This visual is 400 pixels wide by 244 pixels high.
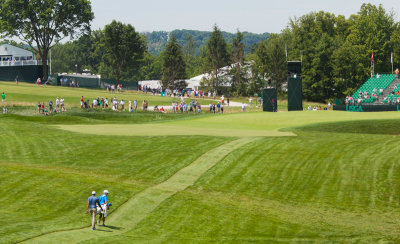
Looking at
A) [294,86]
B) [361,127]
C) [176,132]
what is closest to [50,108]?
[176,132]

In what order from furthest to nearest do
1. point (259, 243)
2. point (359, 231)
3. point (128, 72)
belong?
point (128, 72) → point (359, 231) → point (259, 243)

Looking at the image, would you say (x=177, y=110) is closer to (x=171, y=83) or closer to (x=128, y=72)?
(x=171, y=83)

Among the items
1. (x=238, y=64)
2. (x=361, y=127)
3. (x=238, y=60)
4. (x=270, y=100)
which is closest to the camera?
(x=361, y=127)

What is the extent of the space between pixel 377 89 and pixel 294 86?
3178cm

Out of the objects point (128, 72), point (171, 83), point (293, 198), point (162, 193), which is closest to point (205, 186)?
point (162, 193)

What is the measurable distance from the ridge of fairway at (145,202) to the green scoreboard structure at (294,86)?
3309 cm

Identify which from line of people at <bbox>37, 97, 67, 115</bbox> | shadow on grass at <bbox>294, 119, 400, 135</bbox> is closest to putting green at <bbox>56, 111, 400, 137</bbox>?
shadow on grass at <bbox>294, 119, 400, 135</bbox>

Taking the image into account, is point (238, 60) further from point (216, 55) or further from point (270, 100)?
point (270, 100)

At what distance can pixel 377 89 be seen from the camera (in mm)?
96125

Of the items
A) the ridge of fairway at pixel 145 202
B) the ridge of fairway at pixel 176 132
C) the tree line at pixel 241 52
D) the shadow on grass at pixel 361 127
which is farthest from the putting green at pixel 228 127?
the tree line at pixel 241 52

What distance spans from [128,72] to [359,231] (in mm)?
172159

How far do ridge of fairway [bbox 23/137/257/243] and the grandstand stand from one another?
57.8 m

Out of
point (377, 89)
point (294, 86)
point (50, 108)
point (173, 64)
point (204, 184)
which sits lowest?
point (204, 184)

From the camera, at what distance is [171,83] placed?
126 metres
